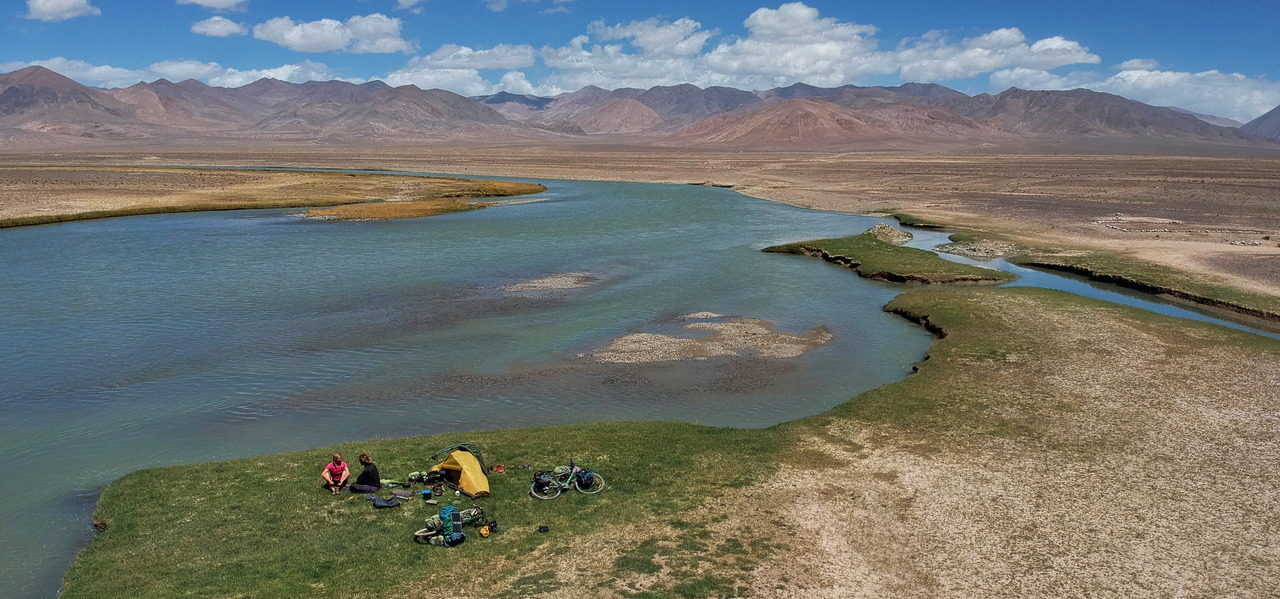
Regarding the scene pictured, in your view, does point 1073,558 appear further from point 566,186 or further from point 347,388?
point 566,186

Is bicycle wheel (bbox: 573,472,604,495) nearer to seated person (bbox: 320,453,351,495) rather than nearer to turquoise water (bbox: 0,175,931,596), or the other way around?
seated person (bbox: 320,453,351,495)

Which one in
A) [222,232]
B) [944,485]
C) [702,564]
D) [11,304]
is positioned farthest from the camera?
[222,232]

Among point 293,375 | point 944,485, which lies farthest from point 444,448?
point 944,485

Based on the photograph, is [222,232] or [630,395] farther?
[222,232]

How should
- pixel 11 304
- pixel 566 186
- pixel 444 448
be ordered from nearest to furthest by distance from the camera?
pixel 444 448, pixel 11 304, pixel 566 186

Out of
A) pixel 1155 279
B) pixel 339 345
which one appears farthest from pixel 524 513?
pixel 1155 279

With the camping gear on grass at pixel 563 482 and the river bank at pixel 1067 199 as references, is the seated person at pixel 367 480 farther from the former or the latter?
the river bank at pixel 1067 199
